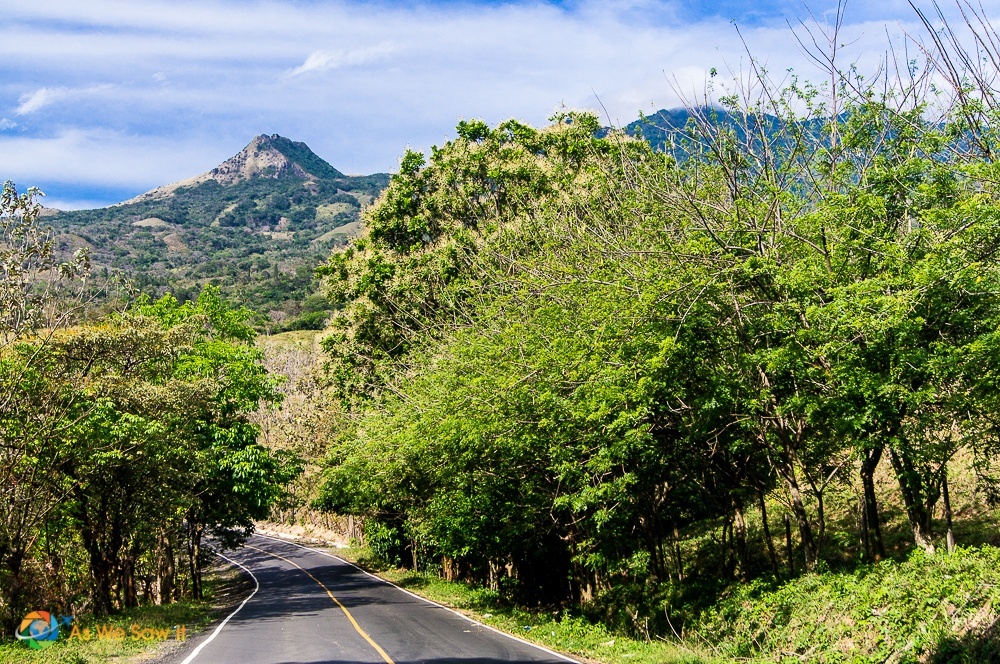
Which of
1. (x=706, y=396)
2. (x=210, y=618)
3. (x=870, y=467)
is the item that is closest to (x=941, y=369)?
(x=870, y=467)

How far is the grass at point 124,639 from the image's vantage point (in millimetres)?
14875

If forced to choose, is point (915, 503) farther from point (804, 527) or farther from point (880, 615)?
point (880, 615)

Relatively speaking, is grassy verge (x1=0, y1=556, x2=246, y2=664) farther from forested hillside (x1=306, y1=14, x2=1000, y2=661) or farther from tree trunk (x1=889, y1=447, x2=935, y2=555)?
tree trunk (x1=889, y1=447, x2=935, y2=555)

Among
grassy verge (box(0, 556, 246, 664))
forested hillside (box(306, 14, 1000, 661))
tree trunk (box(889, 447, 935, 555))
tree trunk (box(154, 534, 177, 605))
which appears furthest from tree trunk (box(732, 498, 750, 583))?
tree trunk (box(154, 534, 177, 605))

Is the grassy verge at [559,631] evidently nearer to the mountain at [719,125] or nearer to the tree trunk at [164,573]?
the mountain at [719,125]

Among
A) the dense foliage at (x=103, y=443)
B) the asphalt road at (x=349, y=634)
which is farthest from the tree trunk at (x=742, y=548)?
the dense foliage at (x=103, y=443)

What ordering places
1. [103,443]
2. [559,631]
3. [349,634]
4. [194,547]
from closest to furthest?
[349,634] < [559,631] < [103,443] < [194,547]

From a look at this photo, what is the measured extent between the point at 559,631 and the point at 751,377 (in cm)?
749

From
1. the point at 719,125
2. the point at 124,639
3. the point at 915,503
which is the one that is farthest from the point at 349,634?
the point at 719,125

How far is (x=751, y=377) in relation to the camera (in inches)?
601

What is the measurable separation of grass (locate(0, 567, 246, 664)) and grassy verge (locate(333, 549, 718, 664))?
7.37 metres

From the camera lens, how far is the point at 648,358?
47.5 feet

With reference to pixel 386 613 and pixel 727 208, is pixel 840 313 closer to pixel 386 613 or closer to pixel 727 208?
pixel 727 208

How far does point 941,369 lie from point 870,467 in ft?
9.82
